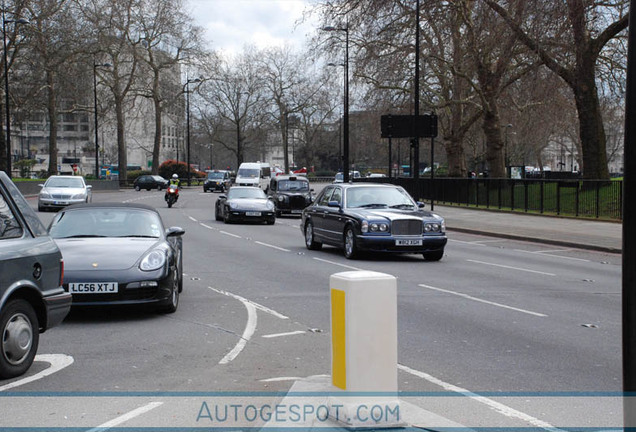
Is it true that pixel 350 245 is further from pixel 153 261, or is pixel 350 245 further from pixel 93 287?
pixel 93 287

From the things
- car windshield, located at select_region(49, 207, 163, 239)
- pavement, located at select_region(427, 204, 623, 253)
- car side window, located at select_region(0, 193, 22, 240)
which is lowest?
pavement, located at select_region(427, 204, 623, 253)

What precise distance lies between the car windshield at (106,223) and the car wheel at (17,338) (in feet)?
12.6

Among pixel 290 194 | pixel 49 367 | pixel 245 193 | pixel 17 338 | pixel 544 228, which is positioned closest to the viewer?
pixel 17 338

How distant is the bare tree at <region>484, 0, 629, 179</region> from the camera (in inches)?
1032

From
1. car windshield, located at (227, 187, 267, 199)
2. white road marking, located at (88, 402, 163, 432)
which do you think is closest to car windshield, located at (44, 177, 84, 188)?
car windshield, located at (227, 187, 267, 199)

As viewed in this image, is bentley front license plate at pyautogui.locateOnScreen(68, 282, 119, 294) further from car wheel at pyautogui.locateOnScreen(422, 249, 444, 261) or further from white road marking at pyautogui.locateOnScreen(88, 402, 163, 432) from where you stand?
car wheel at pyautogui.locateOnScreen(422, 249, 444, 261)

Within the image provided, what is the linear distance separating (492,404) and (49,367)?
381cm

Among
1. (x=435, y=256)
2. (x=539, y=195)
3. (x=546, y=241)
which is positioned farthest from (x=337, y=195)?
(x=539, y=195)

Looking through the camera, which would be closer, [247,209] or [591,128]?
[247,209]

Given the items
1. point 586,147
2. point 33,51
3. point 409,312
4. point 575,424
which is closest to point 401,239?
point 409,312

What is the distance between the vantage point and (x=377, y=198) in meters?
17.9

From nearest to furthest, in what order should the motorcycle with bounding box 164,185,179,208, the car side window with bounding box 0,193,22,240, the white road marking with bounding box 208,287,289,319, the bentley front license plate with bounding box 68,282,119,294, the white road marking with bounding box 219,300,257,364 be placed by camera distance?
Answer: the car side window with bounding box 0,193,22,240 < the white road marking with bounding box 219,300,257,364 < the bentley front license plate with bounding box 68,282,119,294 < the white road marking with bounding box 208,287,289,319 < the motorcycle with bounding box 164,185,179,208

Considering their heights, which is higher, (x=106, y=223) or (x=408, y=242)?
(x=106, y=223)

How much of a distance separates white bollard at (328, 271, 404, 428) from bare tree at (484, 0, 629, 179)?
22707 millimetres
